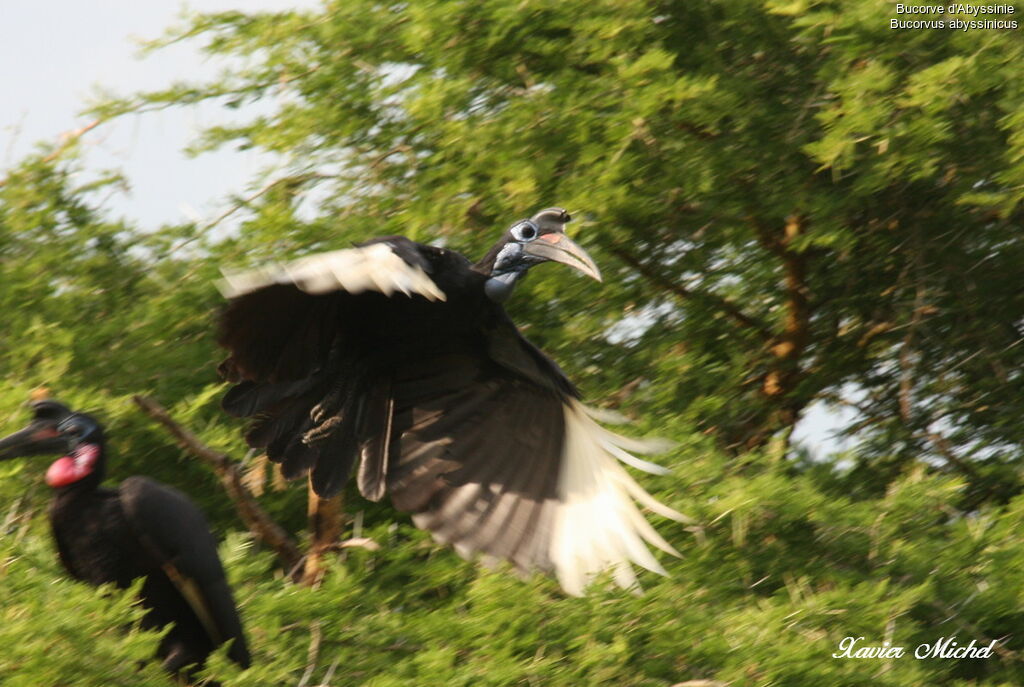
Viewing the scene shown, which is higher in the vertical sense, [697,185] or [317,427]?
[697,185]

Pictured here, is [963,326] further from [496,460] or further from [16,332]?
[16,332]

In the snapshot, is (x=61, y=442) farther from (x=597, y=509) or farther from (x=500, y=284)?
(x=597, y=509)

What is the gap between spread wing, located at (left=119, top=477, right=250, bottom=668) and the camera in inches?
155

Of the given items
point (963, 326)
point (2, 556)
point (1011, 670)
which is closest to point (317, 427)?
point (2, 556)

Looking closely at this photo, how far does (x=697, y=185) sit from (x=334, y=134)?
1339mm

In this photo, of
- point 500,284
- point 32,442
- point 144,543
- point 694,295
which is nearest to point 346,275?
point 500,284

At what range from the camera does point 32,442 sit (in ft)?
14.2

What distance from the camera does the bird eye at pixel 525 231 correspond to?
456cm

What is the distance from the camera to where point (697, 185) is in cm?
534

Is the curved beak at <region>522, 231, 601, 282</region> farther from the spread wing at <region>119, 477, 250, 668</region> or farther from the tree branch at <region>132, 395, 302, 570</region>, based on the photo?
the spread wing at <region>119, 477, 250, 668</region>

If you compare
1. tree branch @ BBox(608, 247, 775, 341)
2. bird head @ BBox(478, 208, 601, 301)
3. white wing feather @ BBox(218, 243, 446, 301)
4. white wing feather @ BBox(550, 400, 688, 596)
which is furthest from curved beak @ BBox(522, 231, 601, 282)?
Result: tree branch @ BBox(608, 247, 775, 341)

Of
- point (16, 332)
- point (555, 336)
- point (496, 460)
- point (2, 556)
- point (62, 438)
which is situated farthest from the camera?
point (555, 336)

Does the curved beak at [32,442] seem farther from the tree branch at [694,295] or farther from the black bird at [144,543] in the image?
the tree branch at [694,295]

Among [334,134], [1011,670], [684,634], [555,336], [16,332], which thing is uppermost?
[334,134]
